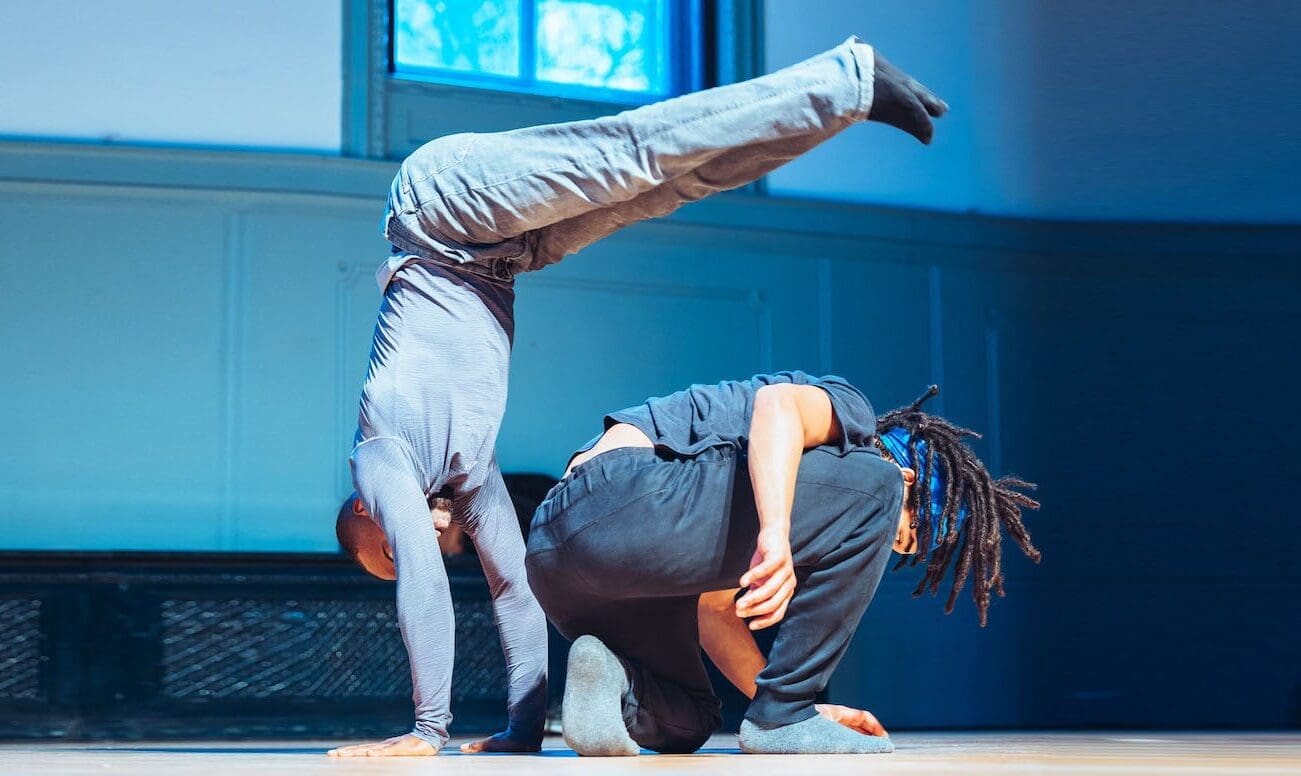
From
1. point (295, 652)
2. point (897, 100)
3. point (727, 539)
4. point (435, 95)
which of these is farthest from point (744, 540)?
point (435, 95)

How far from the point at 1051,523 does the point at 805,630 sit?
10.9 feet

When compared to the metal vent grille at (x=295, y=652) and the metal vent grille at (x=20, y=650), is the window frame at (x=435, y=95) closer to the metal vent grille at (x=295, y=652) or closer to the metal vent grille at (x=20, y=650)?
the metal vent grille at (x=295, y=652)

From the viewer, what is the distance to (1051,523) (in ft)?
15.6

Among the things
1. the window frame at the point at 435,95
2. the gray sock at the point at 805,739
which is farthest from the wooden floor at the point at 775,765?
the window frame at the point at 435,95

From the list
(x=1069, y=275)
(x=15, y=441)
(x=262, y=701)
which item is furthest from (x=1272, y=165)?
(x=15, y=441)

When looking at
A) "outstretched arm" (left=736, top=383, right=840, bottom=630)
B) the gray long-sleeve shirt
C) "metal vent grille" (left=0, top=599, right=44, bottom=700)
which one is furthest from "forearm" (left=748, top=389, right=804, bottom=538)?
"metal vent grille" (left=0, top=599, right=44, bottom=700)

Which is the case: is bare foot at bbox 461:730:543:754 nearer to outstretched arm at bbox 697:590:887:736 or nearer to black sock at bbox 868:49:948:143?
outstretched arm at bbox 697:590:887:736

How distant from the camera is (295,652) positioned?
10.8 feet

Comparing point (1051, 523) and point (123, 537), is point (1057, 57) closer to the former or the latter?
point (1051, 523)

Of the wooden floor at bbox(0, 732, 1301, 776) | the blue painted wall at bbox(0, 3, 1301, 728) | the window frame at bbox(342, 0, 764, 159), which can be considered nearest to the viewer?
the wooden floor at bbox(0, 732, 1301, 776)

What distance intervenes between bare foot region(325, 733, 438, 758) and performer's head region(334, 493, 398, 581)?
0.82 feet

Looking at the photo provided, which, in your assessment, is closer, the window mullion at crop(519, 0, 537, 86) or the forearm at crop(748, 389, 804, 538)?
the forearm at crop(748, 389, 804, 538)

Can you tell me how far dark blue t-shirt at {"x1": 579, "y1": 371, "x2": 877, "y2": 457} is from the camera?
1699mm

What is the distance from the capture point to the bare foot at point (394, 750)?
1.73 meters
